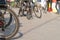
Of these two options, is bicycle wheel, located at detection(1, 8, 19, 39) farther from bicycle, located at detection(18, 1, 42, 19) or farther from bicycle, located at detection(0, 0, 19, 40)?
bicycle, located at detection(18, 1, 42, 19)

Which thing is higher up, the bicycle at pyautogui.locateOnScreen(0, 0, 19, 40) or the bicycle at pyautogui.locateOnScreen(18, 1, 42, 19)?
the bicycle at pyautogui.locateOnScreen(0, 0, 19, 40)

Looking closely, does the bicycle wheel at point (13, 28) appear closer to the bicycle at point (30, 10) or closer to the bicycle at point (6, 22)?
the bicycle at point (6, 22)

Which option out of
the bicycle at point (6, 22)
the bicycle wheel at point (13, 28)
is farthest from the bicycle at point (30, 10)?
the bicycle wheel at point (13, 28)

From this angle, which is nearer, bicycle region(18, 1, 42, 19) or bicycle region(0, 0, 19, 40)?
bicycle region(0, 0, 19, 40)

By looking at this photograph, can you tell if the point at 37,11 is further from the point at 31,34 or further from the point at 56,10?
the point at 31,34

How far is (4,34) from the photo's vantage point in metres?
6.18

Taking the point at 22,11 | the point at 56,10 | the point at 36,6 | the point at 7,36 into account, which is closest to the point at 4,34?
the point at 7,36

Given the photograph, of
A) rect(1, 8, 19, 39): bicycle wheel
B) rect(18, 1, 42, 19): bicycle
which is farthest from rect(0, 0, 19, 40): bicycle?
rect(18, 1, 42, 19): bicycle

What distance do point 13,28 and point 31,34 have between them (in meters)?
1.46

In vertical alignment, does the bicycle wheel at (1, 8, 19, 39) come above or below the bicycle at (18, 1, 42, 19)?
above

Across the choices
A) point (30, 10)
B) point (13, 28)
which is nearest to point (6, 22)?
point (13, 28)

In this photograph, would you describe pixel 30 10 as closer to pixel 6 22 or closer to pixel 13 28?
pixel 6 22

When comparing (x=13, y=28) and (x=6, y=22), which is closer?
(x=13, y=28)

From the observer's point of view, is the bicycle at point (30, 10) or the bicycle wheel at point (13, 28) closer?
the bicycle wheel at point (13, 28)
